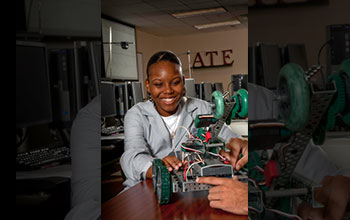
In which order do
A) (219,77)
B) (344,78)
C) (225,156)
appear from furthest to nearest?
(219,77) < (225,156) < (344,78)

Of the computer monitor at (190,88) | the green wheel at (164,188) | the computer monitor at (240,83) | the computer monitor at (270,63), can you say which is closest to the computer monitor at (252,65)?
the computer monitor at (270,63)

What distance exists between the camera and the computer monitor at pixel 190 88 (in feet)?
3.36

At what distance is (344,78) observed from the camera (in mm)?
203

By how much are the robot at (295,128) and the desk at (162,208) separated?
15 cm

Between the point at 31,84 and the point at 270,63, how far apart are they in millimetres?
326

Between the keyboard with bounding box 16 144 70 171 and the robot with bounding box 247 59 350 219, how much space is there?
0.91ft

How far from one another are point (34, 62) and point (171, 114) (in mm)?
627

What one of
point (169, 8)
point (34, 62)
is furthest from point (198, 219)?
point (169, 8)

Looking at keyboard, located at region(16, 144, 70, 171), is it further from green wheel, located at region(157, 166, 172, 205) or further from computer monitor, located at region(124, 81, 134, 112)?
computer monitor, located at region(124, 81, 134, 112)

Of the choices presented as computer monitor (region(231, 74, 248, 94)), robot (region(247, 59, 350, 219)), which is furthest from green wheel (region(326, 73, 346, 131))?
computer monitor (region(231, 74, 248, 94))

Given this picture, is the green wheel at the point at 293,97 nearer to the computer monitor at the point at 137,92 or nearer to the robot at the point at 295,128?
the robot at the point at 295,128

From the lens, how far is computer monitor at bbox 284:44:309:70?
22 centimetres

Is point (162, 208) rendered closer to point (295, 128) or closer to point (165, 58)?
point (295, 128)

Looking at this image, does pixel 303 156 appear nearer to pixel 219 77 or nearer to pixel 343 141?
pixel 343 141
